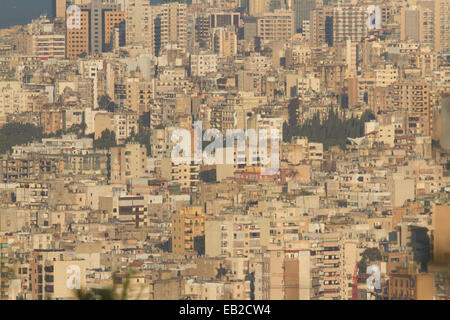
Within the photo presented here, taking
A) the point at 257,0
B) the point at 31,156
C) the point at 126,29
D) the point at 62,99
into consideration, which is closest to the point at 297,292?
the point at 31,156

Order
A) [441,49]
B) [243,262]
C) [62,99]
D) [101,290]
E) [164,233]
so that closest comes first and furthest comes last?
[101,290] → [243,262] → [164,233] → [62,99] → [441,49]

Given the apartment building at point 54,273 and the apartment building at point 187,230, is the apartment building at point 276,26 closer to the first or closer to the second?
the apartment building at point 187,230

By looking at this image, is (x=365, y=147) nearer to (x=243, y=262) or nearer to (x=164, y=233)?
(x=164, y=233)

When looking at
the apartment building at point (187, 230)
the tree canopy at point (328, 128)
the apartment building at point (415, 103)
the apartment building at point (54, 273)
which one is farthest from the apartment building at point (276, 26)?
the apartment building at point (54, 273)

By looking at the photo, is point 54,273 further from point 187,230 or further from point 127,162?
point 127,162
